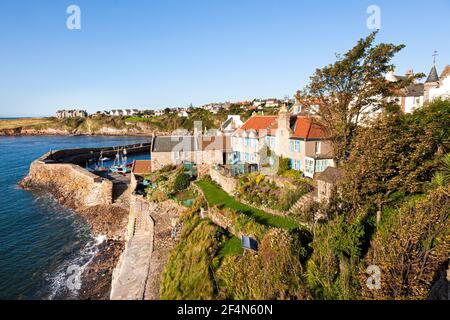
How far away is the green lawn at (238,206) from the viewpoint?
719 inches

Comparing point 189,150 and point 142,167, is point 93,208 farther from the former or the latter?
point 189,150

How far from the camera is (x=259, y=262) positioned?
13.2 meters

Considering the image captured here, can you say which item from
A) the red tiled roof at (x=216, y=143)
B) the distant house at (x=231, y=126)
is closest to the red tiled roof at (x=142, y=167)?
the red tiled roof at (x=216, y=143)

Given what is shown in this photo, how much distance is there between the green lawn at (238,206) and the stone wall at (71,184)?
1608 cm

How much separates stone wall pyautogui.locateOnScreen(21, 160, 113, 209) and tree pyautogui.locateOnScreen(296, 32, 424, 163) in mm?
28952

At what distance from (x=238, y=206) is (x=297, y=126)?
36.5 feet

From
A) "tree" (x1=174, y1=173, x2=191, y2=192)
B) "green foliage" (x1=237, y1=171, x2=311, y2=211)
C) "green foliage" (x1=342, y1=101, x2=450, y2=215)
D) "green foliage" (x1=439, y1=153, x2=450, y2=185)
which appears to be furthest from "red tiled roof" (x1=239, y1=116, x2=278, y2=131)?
"green foliage" (x1=439, y1=153, x2=450, y2=185)

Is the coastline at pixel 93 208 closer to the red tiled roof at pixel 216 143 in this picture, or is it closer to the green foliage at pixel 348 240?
the red tiled roof at pixel 216 143

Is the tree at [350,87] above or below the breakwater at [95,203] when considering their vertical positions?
above

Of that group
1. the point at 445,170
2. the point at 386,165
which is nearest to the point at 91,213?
the point at 386,165

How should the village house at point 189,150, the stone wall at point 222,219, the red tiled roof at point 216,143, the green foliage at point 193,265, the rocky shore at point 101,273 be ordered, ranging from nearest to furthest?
1. the green foliage at point 193,265
2. the stone wall at point 222,219
3. the rocky shore at point 101,273
4. the red tiled roof at point 216,143
5. the village house at point 189,150

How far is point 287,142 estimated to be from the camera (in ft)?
92.0
